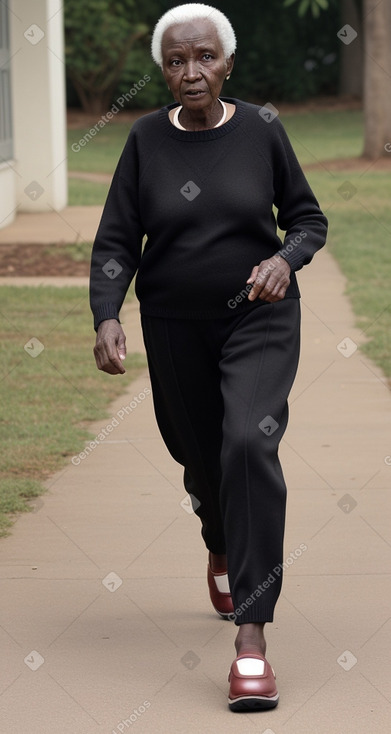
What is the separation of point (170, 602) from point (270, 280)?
1333mm

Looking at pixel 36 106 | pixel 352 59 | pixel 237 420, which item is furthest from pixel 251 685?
pixel 352 59

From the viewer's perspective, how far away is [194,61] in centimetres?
383

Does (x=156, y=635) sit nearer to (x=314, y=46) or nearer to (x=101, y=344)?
(x=101, y=344)

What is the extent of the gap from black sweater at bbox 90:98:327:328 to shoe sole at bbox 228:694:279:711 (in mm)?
1059

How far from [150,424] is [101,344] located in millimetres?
3321

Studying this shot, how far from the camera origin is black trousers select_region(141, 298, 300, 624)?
3.68 meters

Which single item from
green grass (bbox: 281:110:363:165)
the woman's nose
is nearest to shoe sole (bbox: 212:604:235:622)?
the woman's nose

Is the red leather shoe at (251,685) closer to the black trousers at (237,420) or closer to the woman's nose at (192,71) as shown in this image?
the black trousers at (237,420)

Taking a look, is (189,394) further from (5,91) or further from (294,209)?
(5,91)

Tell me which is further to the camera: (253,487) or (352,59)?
(352,59)

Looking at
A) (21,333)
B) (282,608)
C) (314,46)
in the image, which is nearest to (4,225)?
(21,333)

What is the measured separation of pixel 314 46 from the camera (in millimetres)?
39344

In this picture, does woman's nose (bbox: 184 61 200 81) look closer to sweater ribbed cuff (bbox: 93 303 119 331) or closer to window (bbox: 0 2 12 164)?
sweater ribbed cuff (bbox: 93 303 119 331)

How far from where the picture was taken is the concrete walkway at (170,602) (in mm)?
3688
